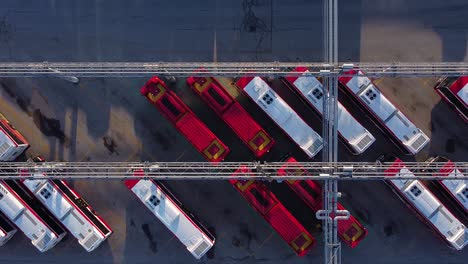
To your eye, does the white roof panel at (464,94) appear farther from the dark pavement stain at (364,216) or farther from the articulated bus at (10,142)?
the articulated bus at (10,142)

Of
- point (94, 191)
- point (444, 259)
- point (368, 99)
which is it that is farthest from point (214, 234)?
point (444, 259)

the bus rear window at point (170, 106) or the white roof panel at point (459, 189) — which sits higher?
the bus rear window at point (170, 106)

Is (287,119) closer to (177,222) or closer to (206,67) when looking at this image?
(206,67)

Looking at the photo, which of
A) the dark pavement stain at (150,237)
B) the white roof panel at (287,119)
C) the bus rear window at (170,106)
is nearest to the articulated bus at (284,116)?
the white roof panel at (287,119)

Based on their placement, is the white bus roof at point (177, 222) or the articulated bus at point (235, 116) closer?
the white bus roof at point (177, 222)

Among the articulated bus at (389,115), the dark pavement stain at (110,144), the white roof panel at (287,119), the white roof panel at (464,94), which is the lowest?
the white roof panel at (464,94)

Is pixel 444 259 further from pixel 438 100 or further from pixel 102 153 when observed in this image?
pixel 102 153
